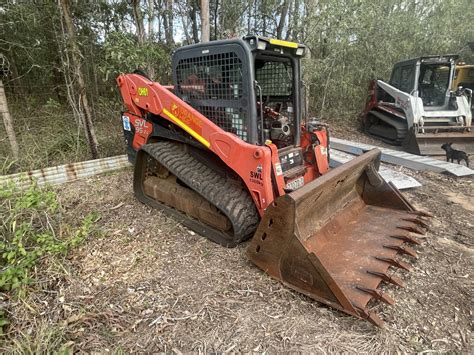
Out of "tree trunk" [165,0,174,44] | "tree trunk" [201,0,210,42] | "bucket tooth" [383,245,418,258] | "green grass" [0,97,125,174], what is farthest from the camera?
"tree trunk" [165,0,174,44]

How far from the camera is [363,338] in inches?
72.6

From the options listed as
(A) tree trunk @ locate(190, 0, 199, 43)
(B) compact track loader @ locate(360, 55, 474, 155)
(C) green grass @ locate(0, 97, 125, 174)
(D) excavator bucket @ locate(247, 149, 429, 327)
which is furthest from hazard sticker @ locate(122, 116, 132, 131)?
(A) tree trunk @ locate(190, 0, 199, 43)

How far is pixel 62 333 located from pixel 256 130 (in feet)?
6.43

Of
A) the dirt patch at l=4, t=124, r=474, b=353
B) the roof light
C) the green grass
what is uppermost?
the roof light

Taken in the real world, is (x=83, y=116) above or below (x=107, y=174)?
above

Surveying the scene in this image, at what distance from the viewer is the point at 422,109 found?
6.54 meters

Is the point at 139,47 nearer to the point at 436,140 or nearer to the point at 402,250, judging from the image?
the point at 402,250

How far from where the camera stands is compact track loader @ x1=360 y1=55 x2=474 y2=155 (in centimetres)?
632

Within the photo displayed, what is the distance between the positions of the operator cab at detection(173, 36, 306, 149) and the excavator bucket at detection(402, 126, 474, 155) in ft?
13.9

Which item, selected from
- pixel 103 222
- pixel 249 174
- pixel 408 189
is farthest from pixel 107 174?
pixel 408 189

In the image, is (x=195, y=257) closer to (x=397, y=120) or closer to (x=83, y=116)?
(x=83, y=116)

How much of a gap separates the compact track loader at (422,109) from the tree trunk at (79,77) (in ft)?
19.9

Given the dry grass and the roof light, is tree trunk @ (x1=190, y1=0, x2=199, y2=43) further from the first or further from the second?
the dry grass

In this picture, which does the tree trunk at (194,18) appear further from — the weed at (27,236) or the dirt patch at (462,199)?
the dirt patch at (462,199)
